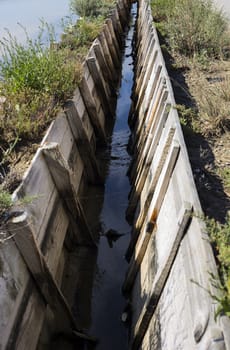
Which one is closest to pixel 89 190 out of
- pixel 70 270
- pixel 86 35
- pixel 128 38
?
pixel 70 270

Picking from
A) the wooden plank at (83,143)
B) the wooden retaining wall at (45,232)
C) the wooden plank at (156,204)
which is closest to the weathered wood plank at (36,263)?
the wooden retaining wall at (45,232)

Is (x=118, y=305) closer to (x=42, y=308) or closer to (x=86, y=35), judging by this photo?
(x=42, y=308)

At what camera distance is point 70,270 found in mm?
5305

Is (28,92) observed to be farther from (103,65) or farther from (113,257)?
(103,65)

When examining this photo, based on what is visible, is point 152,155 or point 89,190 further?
point 89,190

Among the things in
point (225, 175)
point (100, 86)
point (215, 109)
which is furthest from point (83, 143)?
point (100, 86)

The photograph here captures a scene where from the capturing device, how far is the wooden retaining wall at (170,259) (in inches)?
99.0

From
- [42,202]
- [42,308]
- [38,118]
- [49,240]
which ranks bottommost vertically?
[42,308]

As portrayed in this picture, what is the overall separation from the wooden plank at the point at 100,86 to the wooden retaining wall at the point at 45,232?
47.6 inches

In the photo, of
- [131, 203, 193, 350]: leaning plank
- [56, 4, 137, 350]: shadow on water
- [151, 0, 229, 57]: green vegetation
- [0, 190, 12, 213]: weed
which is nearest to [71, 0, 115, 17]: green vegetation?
[151, 0, 229, 57]: green vegetation

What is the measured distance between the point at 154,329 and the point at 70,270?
6.54 ft

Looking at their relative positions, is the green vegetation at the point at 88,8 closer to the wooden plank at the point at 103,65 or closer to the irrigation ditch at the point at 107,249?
the wooden plank at the point at 103,65

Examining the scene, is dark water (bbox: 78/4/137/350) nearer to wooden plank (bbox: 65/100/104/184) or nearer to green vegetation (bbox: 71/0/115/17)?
wooden plank (bbox: 65/100/104/184)

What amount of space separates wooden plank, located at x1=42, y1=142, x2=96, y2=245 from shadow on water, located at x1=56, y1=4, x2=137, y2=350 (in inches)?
20.4
